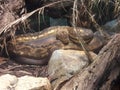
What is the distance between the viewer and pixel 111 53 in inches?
114

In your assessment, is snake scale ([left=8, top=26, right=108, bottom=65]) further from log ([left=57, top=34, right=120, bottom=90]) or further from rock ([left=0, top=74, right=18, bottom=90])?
log ([left=57, top=34, right=120, bottom=90])

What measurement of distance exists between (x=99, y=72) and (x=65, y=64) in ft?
2.74

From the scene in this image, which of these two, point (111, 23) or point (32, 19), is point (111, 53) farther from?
point (32, 19)

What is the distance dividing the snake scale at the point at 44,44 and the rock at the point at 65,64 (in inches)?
16.7

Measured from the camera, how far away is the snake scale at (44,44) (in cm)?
421

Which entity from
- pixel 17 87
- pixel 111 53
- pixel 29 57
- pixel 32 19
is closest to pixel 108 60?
pixel 111 53

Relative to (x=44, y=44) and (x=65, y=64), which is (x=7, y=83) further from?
(x=44, y=44)

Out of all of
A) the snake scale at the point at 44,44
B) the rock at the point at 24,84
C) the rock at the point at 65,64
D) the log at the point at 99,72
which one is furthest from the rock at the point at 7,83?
the snake scale at the point at 44,44

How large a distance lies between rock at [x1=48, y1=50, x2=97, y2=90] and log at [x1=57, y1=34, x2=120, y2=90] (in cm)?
49

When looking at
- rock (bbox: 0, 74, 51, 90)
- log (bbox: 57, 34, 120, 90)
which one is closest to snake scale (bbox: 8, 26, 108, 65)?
rock (bbox: 0, 74, 51, 90)

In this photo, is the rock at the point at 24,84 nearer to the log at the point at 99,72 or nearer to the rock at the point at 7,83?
the rock at the point at 7,83

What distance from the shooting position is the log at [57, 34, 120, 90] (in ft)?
9.02

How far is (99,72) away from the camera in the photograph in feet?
9.11

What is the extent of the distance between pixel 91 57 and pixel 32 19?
6.53 ft
